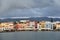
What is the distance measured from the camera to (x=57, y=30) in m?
72.0

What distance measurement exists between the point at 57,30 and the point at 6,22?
1932 centimetres

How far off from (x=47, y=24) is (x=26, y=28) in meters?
7.83

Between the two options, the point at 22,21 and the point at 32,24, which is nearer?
the point at 32,24

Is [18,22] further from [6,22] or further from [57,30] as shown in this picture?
[57,30]

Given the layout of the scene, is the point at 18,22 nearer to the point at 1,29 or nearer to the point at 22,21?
the point at 22,21

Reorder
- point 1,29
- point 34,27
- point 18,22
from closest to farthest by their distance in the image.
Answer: point 1,29, point 34,27, point 18,22

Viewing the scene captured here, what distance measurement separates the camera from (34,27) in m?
75.1

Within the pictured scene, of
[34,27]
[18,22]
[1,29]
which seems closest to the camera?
[1,29]

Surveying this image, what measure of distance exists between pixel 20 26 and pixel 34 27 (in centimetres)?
510

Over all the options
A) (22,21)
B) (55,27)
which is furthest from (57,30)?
(22,21)

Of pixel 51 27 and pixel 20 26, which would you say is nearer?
pixel 51 27

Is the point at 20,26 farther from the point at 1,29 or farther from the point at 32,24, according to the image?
the point at 1,29

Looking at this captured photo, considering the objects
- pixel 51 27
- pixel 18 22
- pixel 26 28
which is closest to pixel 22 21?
pixel 18 22

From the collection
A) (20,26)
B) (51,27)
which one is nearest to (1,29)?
(20,26)
